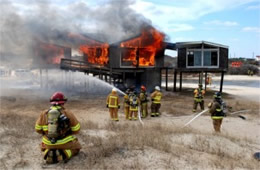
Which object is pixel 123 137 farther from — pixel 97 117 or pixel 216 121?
pixel 97 117

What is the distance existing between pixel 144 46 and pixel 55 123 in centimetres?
1872

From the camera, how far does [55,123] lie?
15.1ft

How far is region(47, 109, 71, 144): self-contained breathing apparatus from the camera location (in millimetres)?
4578

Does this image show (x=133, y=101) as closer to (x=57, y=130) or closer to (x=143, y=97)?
(x=143, y=97)

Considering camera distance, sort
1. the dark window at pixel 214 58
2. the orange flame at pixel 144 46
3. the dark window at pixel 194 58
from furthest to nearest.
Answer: the dark window at pixel 194 58
the dark window at pixel 214 58
the orange flame at pixel 144 46

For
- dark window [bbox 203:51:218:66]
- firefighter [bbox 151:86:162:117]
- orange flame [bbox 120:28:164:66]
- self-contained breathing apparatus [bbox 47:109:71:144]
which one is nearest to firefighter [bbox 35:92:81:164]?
self-contained breathing apparatus [bbox 47:109:71:144]

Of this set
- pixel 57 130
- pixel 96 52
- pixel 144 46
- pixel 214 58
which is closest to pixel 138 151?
pixel 57 130

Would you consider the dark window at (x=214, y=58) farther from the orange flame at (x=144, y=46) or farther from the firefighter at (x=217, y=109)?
the firefighter at (x=217, y=109)

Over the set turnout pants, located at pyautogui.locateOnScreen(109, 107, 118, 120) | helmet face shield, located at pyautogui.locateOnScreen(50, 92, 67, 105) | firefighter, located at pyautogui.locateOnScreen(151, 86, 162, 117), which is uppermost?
helmet face shield, located at pyautogui.locateOnScreen(50, 92, 67, 105)

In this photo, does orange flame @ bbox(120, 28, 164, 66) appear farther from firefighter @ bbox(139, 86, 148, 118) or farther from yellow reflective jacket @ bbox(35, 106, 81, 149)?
yellow reflective jacket @ bbox(35, 106, 81, 149)

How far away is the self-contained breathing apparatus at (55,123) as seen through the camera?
180 inches

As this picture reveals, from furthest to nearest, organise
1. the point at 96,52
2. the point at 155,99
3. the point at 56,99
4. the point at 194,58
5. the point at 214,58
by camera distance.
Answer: the point at 96,52, the point at 194,58, the point at 214,58, the point at 155,99, the point at 56,99

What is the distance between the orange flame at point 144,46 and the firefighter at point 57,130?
56.1 ft

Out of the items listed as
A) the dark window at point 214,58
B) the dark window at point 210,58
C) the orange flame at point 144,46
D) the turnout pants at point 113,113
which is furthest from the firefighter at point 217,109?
the dark window at point 214,58
